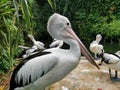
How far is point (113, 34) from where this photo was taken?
1797 cm

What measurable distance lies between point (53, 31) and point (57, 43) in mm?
6485

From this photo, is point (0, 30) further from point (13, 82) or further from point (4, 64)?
point (13, 82)

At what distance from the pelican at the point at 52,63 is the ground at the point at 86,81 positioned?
7.98 feet

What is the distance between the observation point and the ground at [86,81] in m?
6.44

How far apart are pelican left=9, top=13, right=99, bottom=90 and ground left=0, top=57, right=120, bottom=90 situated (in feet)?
7.98

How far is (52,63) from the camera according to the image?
381 cm

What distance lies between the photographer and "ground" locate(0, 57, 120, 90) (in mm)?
6441

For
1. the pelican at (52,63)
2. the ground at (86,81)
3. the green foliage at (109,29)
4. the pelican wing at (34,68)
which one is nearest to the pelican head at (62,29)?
the pelican at (52,63)

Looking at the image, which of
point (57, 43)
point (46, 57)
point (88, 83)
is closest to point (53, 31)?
point (46, 57)

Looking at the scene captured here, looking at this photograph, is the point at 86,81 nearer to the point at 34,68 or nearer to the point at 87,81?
the point at 87,81

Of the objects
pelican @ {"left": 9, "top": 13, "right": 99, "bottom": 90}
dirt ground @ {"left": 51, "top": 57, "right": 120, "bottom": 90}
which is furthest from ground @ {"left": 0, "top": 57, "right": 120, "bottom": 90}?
pelican @ {"left": 9, "top": 13, "right": 99, "bottom": 90}

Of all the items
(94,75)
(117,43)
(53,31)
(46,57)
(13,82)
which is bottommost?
(117,43)

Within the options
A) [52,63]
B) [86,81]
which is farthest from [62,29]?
[86,81]

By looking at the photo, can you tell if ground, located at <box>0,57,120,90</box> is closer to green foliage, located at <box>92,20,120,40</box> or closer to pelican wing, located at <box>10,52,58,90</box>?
pelican wing, located at <box>10,52,58,90</box>
